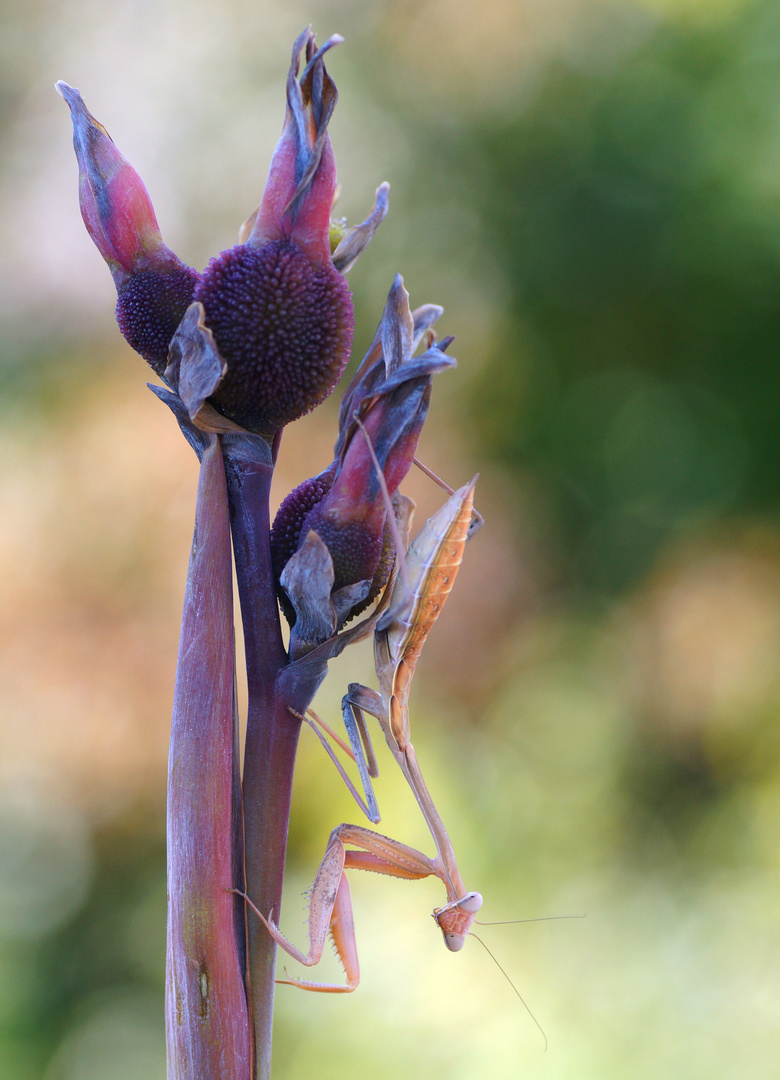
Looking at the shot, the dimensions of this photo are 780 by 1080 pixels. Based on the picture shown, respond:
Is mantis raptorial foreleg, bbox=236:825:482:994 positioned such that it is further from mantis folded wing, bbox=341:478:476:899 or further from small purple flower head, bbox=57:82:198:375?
small purple flower head, bbox=57:82:198:375

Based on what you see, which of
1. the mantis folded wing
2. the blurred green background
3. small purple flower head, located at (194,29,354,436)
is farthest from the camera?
the blurred green background

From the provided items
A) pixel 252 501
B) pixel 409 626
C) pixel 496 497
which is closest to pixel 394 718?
pixel 409 626

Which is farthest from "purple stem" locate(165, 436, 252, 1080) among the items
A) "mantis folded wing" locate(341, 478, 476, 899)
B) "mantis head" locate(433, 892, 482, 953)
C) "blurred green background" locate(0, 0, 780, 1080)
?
"blurred green background" locate(0, 0, 780, 1080)

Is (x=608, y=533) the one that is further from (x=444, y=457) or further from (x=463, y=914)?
(x=463, y=914)

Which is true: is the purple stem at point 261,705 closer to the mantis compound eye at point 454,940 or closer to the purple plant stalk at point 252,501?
the purple plant stalk at point 252,501

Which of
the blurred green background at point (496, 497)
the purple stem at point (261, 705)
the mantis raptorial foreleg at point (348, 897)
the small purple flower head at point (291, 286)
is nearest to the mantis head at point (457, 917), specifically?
the mantis raptorial foreleg at point (348, 897)

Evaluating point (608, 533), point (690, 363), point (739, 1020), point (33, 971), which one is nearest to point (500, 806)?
point (739, 1020)

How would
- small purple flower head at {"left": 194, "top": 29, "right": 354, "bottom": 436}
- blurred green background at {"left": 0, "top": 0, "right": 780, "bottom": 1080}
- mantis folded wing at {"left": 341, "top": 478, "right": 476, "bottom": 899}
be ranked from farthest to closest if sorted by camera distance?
blurred green background at {"left": 0, "top": 0, "right": 780, "bottom": 1080} → mantis folded wing at {"left": 341, "top": 478, "right": 476, "bottom": 899} → small purple flower head at {"left": 194, "top": 29, "right": 354, "bottom": 436}
